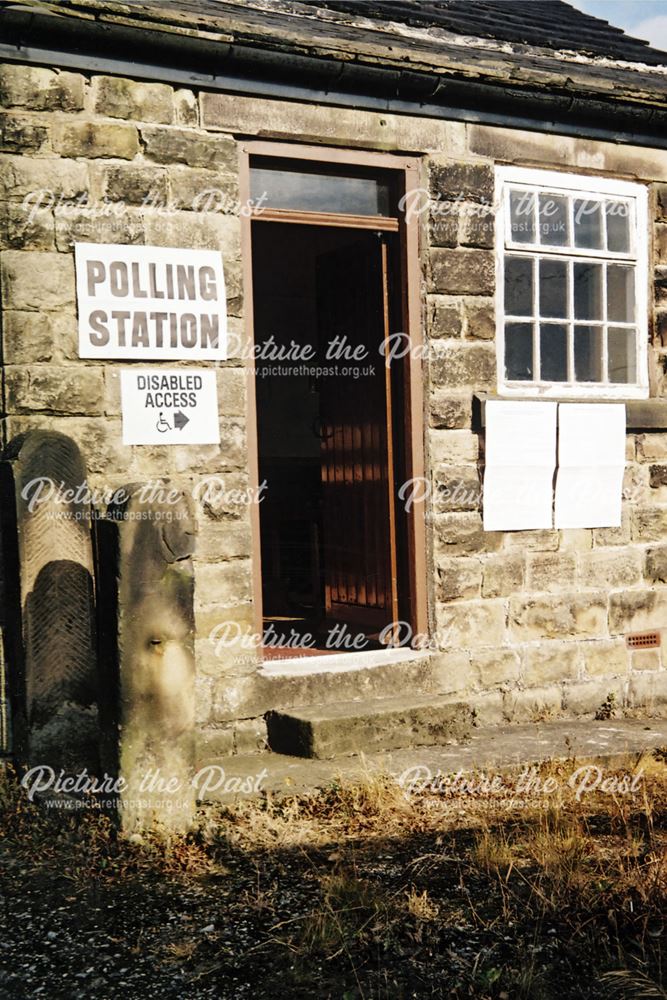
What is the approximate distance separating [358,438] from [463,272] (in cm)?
142

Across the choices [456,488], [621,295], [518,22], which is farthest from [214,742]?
[518,22]

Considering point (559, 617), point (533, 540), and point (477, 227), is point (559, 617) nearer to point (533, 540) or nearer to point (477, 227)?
point (533, 540)

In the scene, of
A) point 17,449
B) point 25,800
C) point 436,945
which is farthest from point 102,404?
point 436,945

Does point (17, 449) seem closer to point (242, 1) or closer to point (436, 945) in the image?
point (436, 945)

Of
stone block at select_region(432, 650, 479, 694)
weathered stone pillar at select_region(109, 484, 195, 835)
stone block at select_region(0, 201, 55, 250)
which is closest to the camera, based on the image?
weathered stone pillar at select_region(109, 484, 195, 835)

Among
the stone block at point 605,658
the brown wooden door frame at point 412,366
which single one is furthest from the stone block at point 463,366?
the stone block at point 605,658

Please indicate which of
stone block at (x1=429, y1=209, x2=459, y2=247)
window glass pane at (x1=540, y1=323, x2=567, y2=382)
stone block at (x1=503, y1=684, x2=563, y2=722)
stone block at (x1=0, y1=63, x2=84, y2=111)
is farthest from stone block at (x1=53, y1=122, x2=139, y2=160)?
stone block at (x1=503, y1=684, x2=563, y2=722)

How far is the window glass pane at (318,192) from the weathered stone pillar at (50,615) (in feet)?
7.82

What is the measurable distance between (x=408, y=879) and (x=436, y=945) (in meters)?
0.62

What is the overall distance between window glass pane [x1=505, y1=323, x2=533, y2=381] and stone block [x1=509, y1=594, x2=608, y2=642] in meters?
1.53

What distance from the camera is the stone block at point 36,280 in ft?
19.0

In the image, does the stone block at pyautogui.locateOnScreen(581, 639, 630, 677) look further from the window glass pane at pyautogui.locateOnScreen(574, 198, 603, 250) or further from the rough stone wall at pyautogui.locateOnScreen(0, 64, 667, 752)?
the window glass pane at pyautogui.locateOnScreen(574, 198, 603, 250)

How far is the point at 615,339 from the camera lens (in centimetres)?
782

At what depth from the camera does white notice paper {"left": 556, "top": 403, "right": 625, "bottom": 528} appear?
7.44 metres
